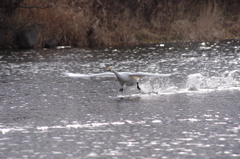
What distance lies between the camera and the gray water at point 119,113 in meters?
8.40

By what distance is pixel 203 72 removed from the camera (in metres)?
17.7

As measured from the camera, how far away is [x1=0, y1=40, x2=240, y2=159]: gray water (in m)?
8.40

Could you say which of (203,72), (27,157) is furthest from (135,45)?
(27,157)

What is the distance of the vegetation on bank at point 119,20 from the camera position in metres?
28.1

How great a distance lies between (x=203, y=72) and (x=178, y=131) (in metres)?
8.50

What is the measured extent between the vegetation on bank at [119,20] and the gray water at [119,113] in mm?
7416

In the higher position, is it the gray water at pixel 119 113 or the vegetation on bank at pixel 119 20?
the vegetation on bank at pixel 119 20

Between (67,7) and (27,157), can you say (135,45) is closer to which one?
(67,7)

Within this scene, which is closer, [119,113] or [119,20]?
[119,113]

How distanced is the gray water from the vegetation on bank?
7416 millimetres

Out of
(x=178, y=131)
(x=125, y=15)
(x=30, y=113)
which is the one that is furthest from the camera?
(x=125, y=15)

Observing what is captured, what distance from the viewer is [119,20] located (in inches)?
1209

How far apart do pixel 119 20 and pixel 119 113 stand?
19.9 metres

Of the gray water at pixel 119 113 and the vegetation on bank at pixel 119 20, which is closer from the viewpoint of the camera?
the gray water at pixel 119 113
